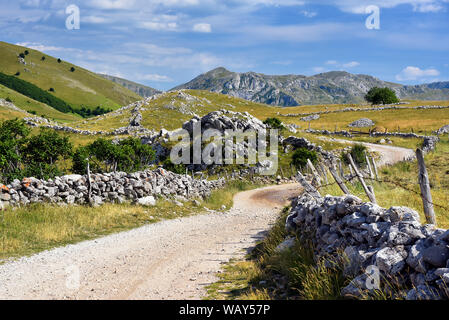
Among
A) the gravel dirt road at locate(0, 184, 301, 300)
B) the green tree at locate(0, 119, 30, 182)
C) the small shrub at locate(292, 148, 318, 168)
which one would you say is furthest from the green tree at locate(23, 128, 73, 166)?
the small shrub at locate(292, 148, 318, 168)

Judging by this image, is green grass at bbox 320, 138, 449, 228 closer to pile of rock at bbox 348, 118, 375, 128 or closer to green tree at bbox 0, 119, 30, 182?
green tree at bbox 0, 119, 30, 182

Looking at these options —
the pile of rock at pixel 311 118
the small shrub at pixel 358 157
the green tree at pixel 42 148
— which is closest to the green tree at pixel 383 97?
the pile of rock at pixel 311 118

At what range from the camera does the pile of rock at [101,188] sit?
53.6 ft

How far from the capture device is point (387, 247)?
20.1 feet

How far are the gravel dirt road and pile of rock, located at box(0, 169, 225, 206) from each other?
3.80 m

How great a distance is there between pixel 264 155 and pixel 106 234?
3312cm

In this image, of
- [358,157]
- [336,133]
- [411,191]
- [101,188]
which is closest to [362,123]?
[336,133]

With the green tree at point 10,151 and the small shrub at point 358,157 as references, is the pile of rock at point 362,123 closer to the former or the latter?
the small shrub at point 358,157

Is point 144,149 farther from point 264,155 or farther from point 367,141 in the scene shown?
point 367,141

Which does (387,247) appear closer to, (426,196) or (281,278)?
(426,196)

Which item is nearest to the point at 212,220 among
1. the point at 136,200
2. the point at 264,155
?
the point at 136,200

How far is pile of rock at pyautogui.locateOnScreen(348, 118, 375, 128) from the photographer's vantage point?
277ft

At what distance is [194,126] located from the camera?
57562mm

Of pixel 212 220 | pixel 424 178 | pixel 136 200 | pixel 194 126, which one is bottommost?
pixel 212 220
